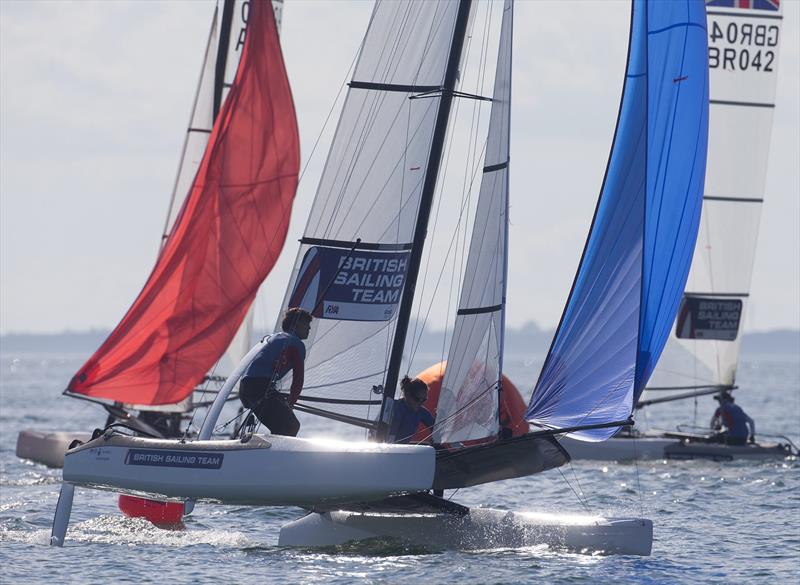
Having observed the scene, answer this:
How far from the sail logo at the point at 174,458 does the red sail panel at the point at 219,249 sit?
3.89 meters

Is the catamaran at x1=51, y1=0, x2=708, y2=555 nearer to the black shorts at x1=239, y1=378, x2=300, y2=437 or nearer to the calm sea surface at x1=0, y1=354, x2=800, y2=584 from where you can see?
the black shorts at x1=239, y1=378, x2=300, y2=437

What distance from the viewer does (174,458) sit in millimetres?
12273

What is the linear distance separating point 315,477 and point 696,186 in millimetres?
4326

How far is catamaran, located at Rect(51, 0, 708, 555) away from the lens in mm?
12203

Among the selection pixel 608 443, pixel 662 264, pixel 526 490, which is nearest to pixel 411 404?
pixel 662 264

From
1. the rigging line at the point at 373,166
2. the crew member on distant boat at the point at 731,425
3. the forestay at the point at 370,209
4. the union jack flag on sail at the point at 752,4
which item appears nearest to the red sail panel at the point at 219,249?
the forestay at the point at 370,209

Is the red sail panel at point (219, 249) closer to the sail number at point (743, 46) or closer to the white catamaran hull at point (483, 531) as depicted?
the white catamaran hull at point (483, 531)

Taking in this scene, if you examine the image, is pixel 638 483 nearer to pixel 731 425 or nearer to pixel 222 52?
pixel 731 425

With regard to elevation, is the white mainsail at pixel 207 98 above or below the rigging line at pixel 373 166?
above

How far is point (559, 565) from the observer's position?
40.7ft

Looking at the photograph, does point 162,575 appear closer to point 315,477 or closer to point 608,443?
point 315,477

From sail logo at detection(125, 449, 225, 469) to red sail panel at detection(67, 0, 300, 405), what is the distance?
12.8 ft

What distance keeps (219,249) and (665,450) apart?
9.10 metres

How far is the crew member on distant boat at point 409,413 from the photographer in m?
13.4
